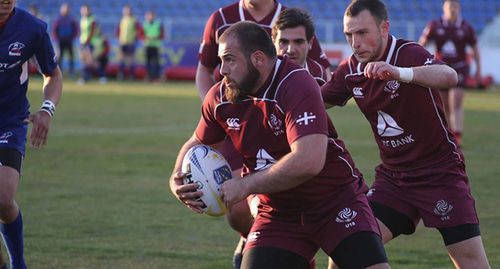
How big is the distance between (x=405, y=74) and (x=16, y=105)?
9.88ft

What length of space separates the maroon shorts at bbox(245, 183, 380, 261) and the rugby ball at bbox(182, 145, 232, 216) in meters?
0.35

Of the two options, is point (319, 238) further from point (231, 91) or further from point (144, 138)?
point (144, 138)

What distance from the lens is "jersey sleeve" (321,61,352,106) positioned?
6.61 m

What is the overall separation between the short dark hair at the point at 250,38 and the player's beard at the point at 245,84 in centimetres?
8

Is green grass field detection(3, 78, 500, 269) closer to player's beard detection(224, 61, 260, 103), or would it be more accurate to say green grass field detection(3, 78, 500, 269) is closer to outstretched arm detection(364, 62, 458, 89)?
outstretched arm detection(364, 62, 458, 89)

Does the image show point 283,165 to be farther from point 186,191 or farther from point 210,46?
point 210,46

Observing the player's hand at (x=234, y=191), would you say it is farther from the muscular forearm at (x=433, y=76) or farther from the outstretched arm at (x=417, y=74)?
the muscular forearm at (x=433, y=76)

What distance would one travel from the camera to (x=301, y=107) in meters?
5.44

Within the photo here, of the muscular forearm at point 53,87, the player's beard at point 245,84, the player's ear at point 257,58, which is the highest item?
the player's ear at point 257,58

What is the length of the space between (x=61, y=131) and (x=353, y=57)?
1174 centimetres

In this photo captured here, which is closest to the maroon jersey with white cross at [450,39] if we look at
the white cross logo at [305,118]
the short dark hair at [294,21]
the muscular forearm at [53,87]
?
the short dark hair at [294,21]

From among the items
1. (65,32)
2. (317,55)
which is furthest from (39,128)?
(65,32)

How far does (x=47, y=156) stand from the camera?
14.5 metres

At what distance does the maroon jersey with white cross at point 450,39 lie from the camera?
55.2 feet
